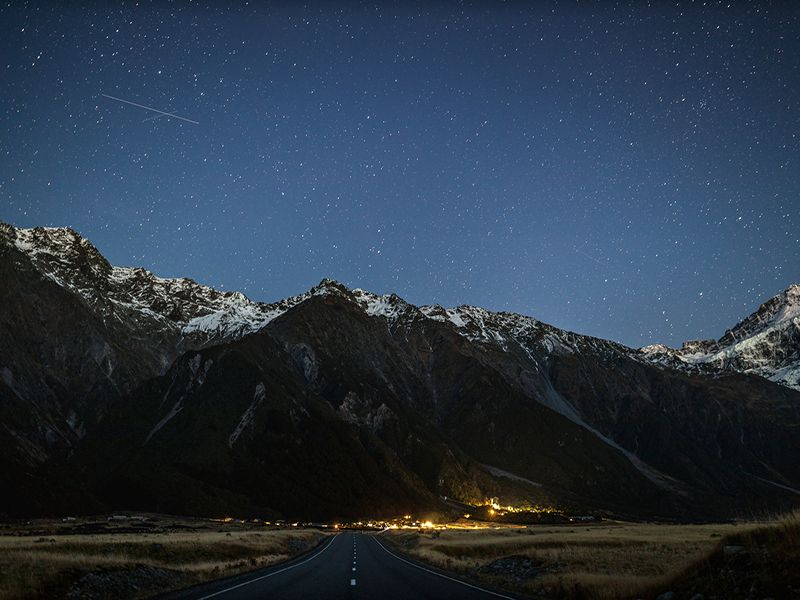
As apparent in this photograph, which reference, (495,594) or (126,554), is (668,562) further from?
(126,554)

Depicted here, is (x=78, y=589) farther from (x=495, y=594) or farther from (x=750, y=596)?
(x=750, y=596)

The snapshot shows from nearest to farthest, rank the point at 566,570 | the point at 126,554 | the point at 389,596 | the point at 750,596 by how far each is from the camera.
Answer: the point at 750,596, the point at 389,596, the point at 566,570, the point at 126,554

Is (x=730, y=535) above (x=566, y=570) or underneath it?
above

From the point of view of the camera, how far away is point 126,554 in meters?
39.0

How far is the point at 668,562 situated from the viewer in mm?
32125

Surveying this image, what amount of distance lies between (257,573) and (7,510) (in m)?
196

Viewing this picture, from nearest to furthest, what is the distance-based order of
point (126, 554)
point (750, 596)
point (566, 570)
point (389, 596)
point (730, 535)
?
point (750, 596) → point (730, 535) → point (389, 596) → point (566, 570) → point (126, 554)

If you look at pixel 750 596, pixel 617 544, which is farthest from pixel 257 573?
pixel 617 544

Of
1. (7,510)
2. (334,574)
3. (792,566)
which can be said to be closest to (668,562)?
(334,574)

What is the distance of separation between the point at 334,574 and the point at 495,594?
10943mm

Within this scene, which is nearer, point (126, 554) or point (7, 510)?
point (126, 554)

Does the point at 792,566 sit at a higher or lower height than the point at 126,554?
higher

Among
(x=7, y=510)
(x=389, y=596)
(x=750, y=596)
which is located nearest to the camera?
(x=750, y=596)

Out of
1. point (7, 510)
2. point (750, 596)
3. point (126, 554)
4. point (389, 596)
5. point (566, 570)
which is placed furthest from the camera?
point (7, 510)
